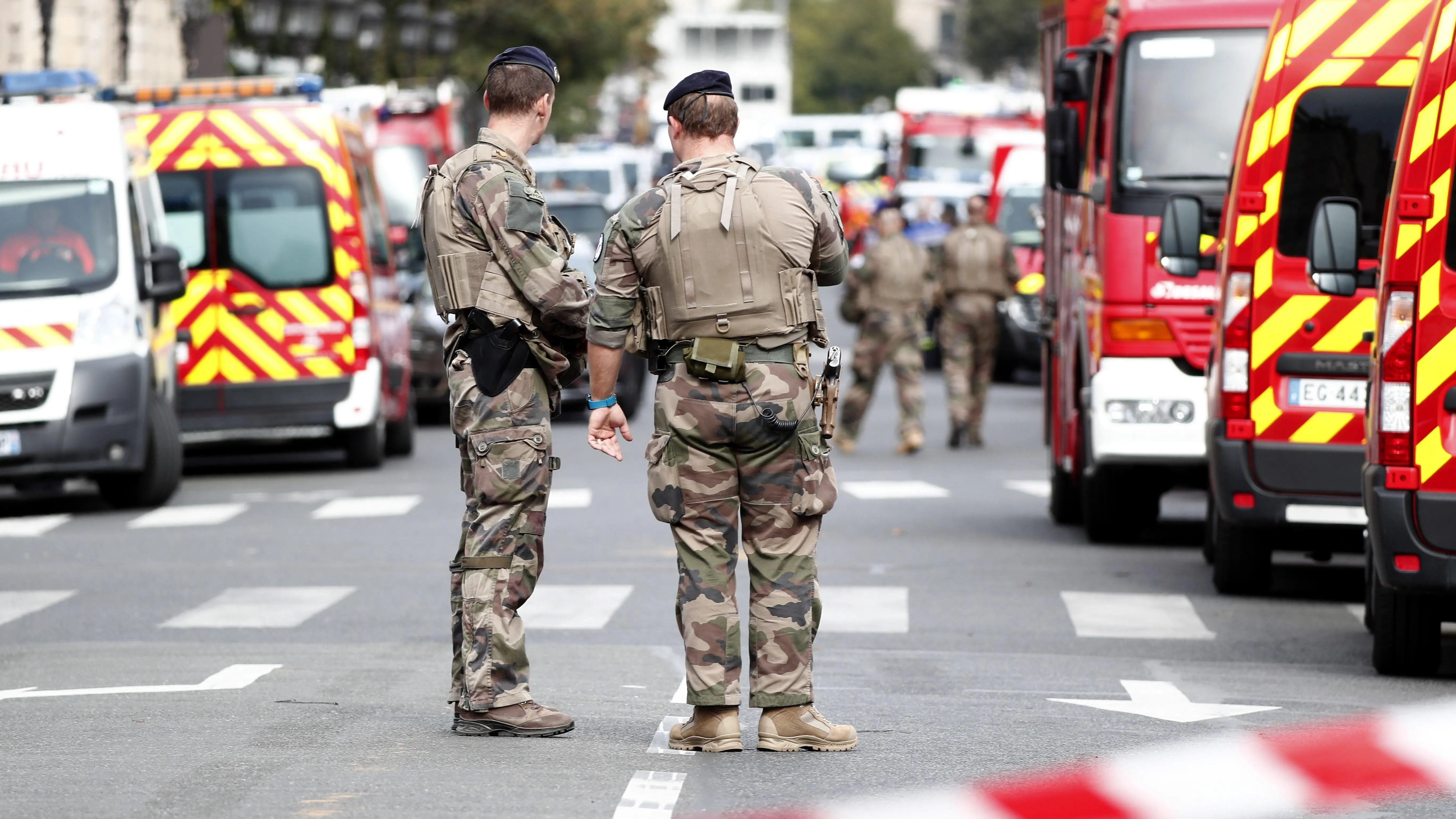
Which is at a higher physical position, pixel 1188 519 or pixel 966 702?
pixel 966 702

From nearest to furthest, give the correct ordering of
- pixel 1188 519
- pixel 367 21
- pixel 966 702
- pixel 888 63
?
pixel 966 702
pixel 1188 519
pixel 367 21
pixel 888 63

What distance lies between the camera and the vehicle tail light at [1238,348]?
1089 centimetres

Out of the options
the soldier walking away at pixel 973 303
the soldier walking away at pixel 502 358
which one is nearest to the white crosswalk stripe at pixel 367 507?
the soldier walking away at pixel 973 303

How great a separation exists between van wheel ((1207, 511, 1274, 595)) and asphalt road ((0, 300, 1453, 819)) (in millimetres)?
107

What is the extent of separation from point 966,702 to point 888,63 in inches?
5072

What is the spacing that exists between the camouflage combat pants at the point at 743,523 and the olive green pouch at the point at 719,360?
4cm

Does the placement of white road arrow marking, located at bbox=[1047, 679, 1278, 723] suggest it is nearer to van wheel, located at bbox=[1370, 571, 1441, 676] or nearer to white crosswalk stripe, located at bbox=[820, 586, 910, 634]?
van wheel, located at bbox=[1370, 571, 1441, 676]

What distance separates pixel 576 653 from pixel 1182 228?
3.77 meters

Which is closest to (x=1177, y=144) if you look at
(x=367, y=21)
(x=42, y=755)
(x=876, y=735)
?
(x=876, y=735)

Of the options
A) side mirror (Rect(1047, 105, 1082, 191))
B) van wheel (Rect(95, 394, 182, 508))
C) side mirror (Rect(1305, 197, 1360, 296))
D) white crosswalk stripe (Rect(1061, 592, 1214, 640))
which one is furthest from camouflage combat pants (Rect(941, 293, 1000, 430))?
side mirror (Rect(1305, 197, 1360, 296))

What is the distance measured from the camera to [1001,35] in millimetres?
110438

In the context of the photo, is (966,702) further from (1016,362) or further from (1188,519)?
(1016,362)

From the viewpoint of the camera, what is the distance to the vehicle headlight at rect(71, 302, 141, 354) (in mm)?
15633

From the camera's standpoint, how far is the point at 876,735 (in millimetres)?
7355
